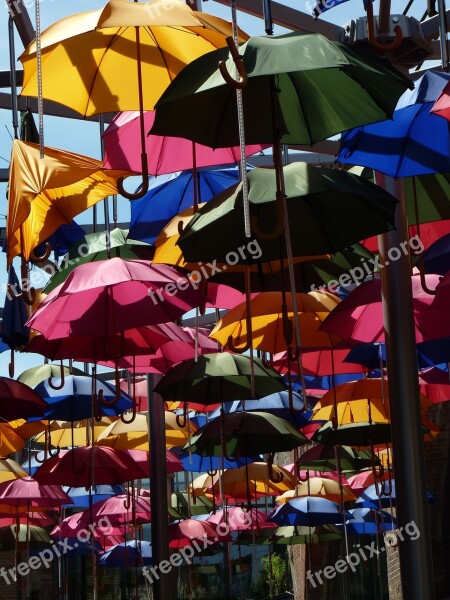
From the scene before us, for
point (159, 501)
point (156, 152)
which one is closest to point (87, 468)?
point (159, 501)

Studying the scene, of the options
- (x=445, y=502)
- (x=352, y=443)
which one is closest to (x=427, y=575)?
(x=352, y=443)

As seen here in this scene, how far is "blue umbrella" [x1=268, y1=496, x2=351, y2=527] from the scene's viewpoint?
44.0ft

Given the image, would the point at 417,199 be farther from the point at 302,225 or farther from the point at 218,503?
the point at 218,503

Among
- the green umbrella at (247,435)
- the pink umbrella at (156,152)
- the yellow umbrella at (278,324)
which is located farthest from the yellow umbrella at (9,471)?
the pink umbrella at (156,152)

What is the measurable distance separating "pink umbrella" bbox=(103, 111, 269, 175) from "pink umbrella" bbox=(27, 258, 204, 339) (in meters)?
0.57

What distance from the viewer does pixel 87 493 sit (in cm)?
1473

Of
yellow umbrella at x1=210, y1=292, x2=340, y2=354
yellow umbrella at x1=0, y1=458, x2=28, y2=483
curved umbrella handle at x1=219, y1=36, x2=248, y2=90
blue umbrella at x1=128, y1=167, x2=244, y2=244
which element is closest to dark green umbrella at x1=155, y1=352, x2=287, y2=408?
yellow umbrella at x1=210, y1=292, x2=340, y2=354

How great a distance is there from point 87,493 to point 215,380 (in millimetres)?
7474

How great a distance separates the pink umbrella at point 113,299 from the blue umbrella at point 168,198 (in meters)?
0.91

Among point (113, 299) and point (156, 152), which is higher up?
point (156, 152)

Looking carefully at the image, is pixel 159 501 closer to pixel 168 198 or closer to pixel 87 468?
pixel 87 468

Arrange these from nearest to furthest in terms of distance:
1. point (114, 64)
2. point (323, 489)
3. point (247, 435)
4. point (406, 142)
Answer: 1. point (114, 64)
2. point (406, 142)
3. point (247, 435)
4. point (323, 489)

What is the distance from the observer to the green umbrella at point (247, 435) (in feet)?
27.6

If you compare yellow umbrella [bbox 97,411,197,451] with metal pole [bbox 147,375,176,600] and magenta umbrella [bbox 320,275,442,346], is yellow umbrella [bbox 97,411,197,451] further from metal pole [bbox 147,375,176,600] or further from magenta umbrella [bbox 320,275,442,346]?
magenta umbrella [bbox 320,275,442,346]
